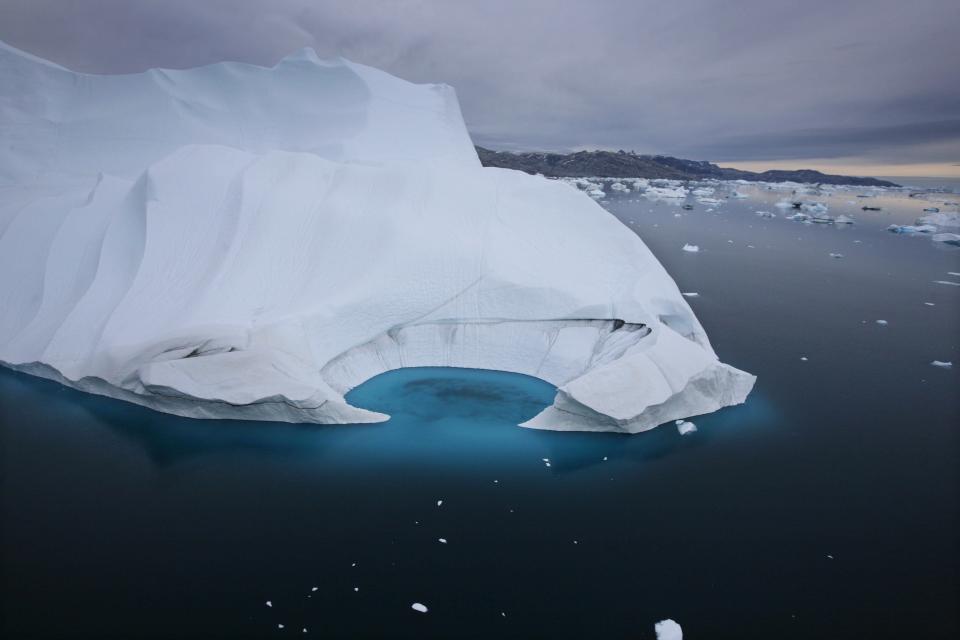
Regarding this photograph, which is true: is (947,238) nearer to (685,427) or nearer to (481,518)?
(685,427)

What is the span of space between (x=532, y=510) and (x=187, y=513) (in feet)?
15.4

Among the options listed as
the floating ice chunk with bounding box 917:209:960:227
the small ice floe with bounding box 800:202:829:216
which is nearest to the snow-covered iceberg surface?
the floating ice chunk with bounding box 917:209:960:227

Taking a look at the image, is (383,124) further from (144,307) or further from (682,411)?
(682,411)

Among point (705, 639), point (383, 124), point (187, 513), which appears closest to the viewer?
point (705, 639)

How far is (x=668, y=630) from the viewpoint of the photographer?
575 centimetres

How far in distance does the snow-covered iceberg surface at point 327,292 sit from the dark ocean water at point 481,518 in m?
0.63

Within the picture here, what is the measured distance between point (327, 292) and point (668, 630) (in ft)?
28.8

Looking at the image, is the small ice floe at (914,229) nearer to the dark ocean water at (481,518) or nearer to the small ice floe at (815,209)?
the small ice floe at (815,209)

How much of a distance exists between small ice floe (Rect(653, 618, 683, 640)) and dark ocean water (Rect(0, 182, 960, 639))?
5.8 inches

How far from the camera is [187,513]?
730cm

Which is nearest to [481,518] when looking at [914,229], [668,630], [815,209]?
[668,630]

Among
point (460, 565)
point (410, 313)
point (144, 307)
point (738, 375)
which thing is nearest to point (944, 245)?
point (738, 375)

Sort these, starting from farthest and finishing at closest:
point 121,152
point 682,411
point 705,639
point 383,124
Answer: point 383,124
point 121,152
point 682,411
point 705,639

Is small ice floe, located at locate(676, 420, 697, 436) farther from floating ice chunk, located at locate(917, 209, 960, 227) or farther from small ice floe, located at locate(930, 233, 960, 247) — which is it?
floating ice chunk, located at locate(917, 209, 960, 227)
